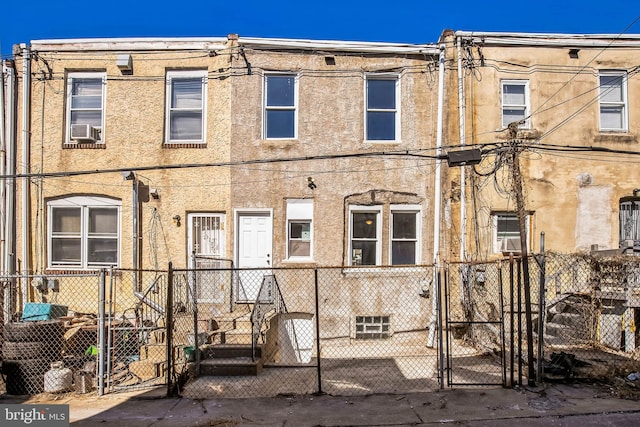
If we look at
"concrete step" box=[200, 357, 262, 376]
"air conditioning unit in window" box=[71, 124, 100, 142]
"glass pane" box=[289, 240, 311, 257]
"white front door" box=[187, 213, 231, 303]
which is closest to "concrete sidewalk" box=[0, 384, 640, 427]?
"concrete step" box=[200, 357, 262, 376]

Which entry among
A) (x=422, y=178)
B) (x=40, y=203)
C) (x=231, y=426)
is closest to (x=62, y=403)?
(x=231, y=426)

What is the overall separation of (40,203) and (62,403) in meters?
6.20

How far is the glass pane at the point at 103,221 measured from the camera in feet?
37.1

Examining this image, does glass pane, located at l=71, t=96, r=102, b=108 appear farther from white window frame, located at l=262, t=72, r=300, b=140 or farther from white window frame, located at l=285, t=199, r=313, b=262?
white window frame, located at l=285, t=199, r=313, b=262

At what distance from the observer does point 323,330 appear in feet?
36.2

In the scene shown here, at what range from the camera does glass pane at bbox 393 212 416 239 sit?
11.4m

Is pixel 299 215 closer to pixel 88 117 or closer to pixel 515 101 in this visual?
pixel 88 117

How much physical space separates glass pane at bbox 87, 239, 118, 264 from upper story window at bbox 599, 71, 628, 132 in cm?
1203

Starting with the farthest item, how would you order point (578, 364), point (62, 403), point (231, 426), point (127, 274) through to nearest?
1. point (127, 274)
2. point (578, 364)
3. point (62, 403)
4. point (231, 426)

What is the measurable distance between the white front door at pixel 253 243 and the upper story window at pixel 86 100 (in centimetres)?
412

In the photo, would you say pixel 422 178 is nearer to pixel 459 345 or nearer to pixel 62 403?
pixel 459 345

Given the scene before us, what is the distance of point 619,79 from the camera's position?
11.6 m

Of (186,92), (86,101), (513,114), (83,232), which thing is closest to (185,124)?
(186,92)

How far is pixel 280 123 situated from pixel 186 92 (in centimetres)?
239
